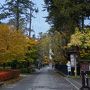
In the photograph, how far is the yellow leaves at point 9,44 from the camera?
48862 mm

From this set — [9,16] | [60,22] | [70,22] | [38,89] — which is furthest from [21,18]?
[38,89]

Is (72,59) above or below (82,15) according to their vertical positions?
below

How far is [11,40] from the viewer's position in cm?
5191

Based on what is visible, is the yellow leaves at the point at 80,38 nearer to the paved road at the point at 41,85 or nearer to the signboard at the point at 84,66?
the paved road at the point at 41,85

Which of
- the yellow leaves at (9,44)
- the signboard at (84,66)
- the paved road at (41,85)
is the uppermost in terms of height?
the yellow leaves at (9,44)

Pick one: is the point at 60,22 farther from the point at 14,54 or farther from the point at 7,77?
the point at 7,77

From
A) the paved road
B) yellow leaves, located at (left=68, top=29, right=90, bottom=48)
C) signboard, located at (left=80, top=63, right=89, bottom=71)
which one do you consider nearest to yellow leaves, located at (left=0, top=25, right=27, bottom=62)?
the paved road

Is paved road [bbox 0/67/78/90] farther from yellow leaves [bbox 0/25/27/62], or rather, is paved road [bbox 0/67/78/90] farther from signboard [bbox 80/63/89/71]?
signboard [bbox 80/63/89/71]

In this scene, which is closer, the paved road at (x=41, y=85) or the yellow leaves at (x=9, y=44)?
the paved road at (x=41, y=85)

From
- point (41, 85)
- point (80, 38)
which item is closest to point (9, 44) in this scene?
point (80, 38)

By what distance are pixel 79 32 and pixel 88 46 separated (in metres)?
2.44

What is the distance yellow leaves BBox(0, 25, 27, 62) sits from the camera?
48.9 meters

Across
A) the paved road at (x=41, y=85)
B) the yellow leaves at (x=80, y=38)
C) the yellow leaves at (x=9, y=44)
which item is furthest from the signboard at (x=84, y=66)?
the yellow leaves at (x=80, y=38)

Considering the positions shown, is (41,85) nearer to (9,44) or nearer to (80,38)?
(9,44)
